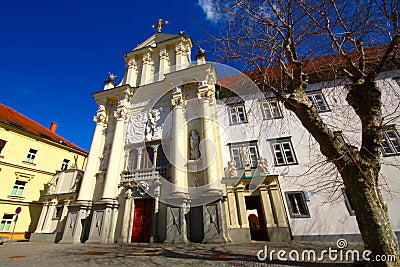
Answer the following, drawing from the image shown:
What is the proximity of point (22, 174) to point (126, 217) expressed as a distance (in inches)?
504

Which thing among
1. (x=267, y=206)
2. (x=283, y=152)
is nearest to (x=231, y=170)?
(x=267, y=206)

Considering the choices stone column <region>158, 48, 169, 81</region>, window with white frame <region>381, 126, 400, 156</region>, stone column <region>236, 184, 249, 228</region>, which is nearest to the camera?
stone column <region>236, 184, 249, 228</region>

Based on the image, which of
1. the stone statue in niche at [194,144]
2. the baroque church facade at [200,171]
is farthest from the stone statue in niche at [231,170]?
the stone statue in niche at [194,144]

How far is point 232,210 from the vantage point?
1011 centimetres

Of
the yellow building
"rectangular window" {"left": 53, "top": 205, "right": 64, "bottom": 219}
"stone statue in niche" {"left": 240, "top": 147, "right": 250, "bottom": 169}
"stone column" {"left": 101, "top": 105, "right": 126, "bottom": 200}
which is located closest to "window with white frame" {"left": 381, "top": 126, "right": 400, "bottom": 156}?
"stone statue in niche" {"left": 240, "top": 147, "right": 250, "bottom": 169}

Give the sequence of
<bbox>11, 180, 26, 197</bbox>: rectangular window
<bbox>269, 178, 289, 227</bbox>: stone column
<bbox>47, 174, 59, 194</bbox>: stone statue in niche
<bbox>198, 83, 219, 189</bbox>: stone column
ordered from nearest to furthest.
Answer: <bbox>269, 178, 289, 227</bbox>: stone column
<bbox>198, 83, 219, 189</bbox>: stone column
<bbox>47, 174, 59, 194</bbox>: stone statue in niche
<bbox>11, 180, 26, 197</bbox>: rectangular window

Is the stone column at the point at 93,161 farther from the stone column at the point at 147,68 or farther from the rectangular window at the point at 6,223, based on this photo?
the rectangular window at the point at 6,223

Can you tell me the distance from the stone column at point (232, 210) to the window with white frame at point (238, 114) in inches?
198

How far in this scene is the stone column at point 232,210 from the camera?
9.73 meters

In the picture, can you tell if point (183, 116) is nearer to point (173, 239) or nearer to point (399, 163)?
point (173, 239)

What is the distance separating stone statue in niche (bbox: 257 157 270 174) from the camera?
34.7ft

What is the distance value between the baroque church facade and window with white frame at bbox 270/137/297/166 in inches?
2.3

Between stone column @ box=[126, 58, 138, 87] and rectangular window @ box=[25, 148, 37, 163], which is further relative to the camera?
rectangular window @ box=[25, 148, 37, 163]

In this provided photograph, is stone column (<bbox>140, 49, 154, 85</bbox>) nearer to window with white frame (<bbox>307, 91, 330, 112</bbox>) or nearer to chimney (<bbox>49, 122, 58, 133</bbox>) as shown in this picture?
window with white frame (<bbox>307, 91, 330, 112</bbox>)
